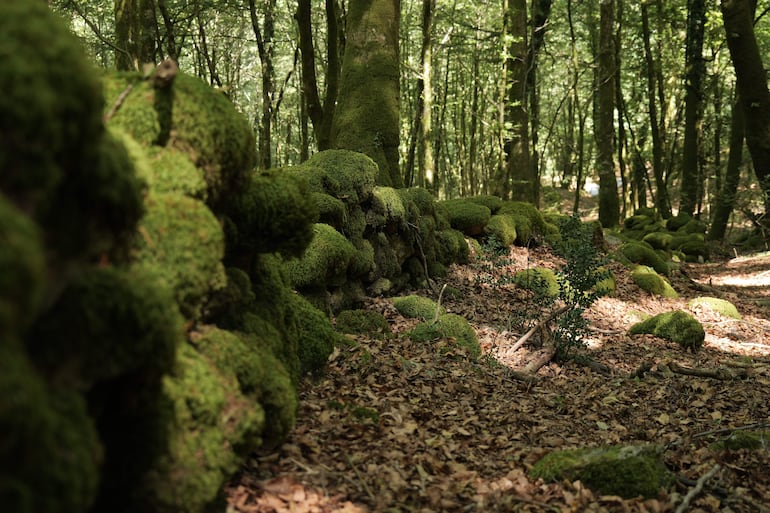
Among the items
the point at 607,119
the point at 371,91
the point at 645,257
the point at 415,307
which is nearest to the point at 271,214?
the point at 415,307

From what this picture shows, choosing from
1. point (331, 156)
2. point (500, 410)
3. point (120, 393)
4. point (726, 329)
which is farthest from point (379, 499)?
point (726, 329)

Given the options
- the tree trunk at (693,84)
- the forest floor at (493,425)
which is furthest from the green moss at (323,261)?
the tree trunk at (693,84)

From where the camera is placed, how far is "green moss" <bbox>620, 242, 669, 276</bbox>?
16.0 meters

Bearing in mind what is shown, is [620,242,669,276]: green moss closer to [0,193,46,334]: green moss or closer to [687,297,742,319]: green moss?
[687,297,742,319]: green moss

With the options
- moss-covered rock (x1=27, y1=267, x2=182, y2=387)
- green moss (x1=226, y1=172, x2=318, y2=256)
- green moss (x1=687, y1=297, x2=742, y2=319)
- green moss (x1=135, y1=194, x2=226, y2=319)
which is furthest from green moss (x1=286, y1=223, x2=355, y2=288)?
green moss (x1=687, y1=297, x2=742, y2=319)

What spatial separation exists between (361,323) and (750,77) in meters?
10.2

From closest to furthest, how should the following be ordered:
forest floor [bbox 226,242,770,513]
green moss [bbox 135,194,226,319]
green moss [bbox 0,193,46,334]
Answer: green moss [bbox 0,193,46,334] → green moss [bbox 135,194,226,319] → forest floor [bbox 226,242,770,513]

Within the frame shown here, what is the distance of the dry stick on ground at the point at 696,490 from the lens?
3763 mm

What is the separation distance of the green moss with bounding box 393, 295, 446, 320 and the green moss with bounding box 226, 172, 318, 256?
4690 millimetres

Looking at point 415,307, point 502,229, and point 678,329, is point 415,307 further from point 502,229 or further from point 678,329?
point 502,229

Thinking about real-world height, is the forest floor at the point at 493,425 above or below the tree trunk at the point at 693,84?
below

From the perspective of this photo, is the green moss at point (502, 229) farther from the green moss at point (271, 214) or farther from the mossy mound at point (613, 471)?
the green moss at point (271, 214)

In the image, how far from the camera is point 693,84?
66.9 ft

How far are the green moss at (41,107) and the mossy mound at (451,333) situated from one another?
5739 mm
